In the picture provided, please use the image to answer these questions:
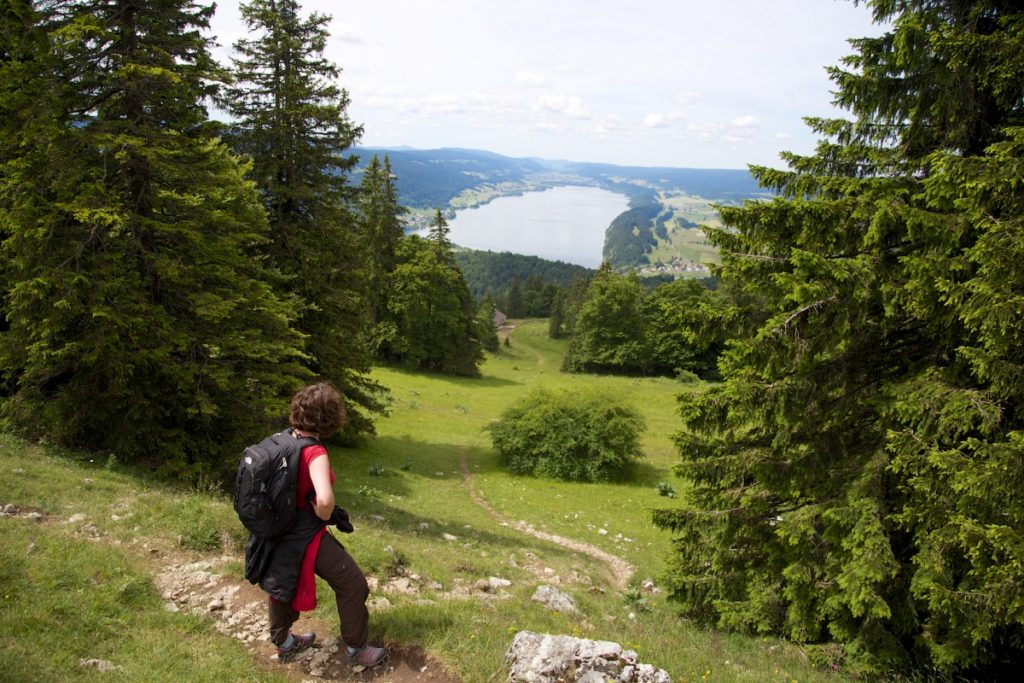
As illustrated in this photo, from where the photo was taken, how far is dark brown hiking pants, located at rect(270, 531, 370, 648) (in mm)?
5254

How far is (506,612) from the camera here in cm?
690

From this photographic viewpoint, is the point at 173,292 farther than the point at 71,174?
Yes

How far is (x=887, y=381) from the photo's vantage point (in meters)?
7.29

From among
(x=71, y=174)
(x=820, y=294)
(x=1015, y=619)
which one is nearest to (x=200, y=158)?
(x=71, y=174)

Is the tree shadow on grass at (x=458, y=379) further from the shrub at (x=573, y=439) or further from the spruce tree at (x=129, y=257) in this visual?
the spruce tree at (x=129, y=257)

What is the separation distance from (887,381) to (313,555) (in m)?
7.03

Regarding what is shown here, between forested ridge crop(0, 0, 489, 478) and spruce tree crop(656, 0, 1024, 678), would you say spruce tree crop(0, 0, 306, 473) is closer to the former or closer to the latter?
forested ridge crop(0, 0, 489, 478)

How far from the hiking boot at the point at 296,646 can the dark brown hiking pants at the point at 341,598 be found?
0.09 m

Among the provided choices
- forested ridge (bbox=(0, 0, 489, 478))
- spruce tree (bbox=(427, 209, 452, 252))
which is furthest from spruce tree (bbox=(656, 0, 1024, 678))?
spruce tree (bbox=(427, 209, 452, 252))

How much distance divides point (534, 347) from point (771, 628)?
290 feet

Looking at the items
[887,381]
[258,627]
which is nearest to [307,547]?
[258,627]

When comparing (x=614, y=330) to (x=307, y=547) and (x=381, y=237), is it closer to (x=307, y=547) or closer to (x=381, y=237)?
(x=381, y=237)

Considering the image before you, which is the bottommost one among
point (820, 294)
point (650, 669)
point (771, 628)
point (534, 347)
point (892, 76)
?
point (534, 347)

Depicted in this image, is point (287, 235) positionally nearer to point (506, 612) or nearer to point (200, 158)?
point (200, 158)
